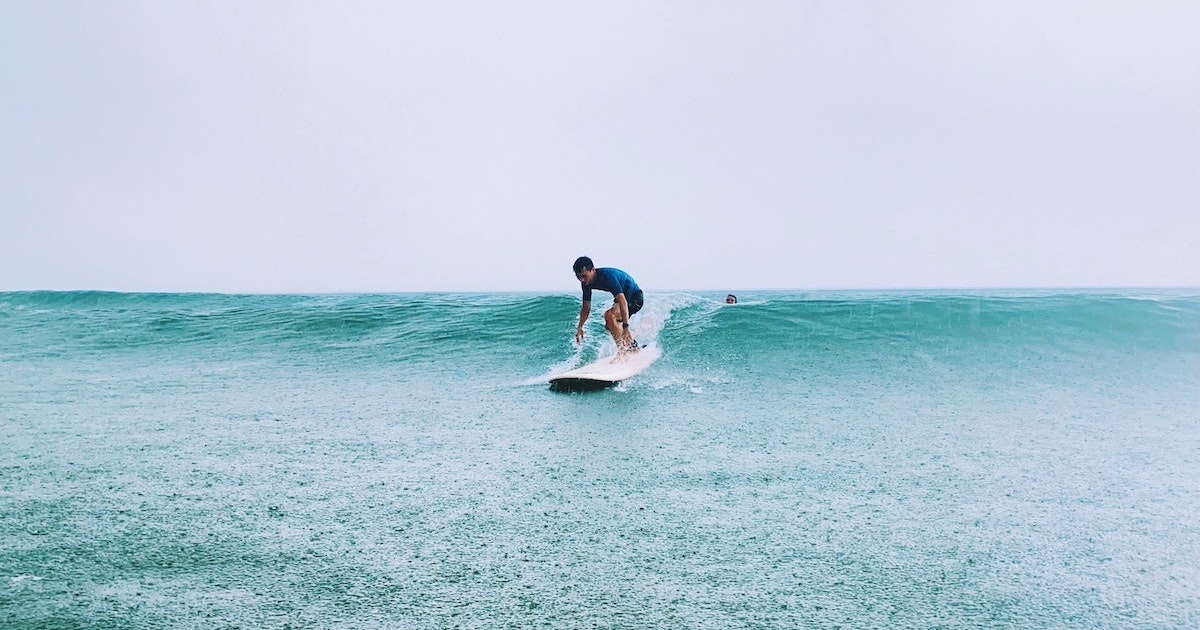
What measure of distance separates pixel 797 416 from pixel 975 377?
156 inches

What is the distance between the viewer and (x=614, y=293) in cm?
873

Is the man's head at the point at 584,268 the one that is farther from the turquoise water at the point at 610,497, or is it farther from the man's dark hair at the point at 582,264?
the turquoise water at the point at 610,497

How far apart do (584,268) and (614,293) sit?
638 millimetres

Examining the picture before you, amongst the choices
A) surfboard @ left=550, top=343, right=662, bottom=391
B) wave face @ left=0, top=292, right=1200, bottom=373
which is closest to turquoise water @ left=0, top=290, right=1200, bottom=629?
surfboard @ left=550, top=343, right=662, bottom=391

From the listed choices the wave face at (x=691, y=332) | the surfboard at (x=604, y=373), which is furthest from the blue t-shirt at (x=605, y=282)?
the wave face at (x=691, y=332)

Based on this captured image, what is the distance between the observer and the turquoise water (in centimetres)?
269

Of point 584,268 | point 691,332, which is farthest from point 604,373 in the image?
point 691,332

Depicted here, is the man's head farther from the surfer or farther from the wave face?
the wave face

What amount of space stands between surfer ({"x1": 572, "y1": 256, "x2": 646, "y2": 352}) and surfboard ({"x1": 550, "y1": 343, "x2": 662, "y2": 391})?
0.19 m

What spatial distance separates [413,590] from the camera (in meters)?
2.76

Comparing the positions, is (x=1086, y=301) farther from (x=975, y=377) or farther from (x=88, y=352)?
(x=88, y=352)

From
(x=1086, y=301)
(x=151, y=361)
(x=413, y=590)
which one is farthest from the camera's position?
(x=1086, y=301)

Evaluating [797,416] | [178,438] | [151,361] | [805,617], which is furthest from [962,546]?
[151,361]

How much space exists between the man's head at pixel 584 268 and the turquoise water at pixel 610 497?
1.41 metres
